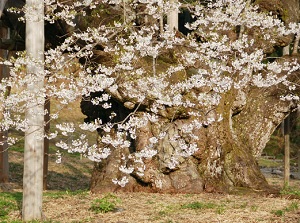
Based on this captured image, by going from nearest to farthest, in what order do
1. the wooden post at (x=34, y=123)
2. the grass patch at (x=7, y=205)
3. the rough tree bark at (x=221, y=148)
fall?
the wooden post at (x=34, y=123), the grass patch at (x=7, y=205), the rough tree bark at (x=221, y=148)

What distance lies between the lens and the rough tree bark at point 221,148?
12805mm

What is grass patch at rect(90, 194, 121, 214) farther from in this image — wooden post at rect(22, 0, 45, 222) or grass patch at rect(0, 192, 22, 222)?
grass patch at rect(0, 192, 22, 222)

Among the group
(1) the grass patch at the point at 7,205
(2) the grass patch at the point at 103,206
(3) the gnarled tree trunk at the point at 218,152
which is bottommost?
(1) the grass patch at the point at 7,205

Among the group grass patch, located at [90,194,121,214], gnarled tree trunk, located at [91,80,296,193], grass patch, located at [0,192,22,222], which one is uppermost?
gnarled tree trunk, located at [91,80,296,193]

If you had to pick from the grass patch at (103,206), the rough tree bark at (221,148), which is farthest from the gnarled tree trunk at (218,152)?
the grass patch at (103,206)

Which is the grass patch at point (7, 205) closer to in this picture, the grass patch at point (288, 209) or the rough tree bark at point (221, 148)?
the rough tree bark at point (221, 148)

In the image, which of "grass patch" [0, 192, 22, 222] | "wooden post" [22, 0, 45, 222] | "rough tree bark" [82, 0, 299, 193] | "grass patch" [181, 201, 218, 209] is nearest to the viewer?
"wooden post" [22, 0, 45, 222]

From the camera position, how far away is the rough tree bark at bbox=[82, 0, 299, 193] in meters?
12.8

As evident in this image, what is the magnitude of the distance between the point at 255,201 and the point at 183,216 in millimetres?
2089

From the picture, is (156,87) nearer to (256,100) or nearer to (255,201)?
(255,201)

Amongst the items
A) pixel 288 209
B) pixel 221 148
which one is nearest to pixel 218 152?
pixel 221 148

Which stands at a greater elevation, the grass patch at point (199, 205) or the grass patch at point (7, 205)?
the grass patch at point (199, 205)

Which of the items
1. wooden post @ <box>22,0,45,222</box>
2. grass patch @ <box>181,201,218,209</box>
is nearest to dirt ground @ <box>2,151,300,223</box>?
grass patch @ <box>181,201,218,209</box>

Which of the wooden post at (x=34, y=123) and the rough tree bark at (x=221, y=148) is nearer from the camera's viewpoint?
the wooden post at (x=34, y=123)
